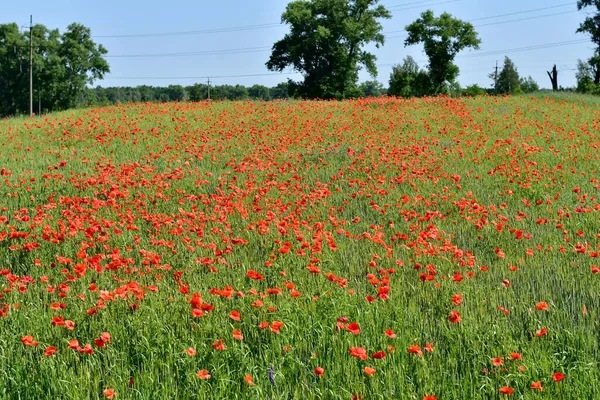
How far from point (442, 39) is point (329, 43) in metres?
10.3

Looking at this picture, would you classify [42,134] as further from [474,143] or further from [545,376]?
[545,376]

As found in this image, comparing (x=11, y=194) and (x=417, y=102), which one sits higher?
(x=417, y=102)

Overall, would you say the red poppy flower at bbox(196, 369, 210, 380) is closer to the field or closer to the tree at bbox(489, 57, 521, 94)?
the field

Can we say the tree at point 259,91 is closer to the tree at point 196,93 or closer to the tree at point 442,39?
the tree at point 196,93

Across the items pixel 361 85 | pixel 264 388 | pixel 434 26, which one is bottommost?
pixel 264 388

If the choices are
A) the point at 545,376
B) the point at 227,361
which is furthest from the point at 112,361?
the point at 545,376

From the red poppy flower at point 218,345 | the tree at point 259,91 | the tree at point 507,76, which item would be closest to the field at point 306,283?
the red poppy flower at point 218,345

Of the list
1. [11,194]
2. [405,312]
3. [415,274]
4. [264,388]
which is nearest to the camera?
[264,388]

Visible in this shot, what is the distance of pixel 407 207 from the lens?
8922 millimetres

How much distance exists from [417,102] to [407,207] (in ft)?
54.5

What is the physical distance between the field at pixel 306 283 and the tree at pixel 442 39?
40.8 m

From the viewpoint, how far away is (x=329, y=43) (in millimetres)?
51969

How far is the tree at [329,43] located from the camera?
51.5 m

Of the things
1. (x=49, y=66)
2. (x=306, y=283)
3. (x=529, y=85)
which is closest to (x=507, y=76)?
(x=529, y=85)
